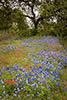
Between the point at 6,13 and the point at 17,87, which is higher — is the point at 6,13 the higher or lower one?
the higher one

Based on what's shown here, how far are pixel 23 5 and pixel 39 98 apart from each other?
1651cm

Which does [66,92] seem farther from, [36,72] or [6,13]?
[6,13]

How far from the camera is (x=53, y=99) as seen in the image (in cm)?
425

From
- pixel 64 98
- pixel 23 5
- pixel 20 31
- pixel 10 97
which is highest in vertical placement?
pixel 23 5

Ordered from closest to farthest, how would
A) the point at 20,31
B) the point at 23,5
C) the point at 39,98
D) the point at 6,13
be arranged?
the point at 39,98 < the point at 20,31 < the point at 6,13 < the point at 23,5

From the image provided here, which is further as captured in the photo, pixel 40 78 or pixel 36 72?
pixel 36 72

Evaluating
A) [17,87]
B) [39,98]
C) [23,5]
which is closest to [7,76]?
[17,87]

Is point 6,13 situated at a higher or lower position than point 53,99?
higher

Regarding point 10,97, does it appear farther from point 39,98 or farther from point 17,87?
point 39,98

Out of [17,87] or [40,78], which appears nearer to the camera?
[17,87]

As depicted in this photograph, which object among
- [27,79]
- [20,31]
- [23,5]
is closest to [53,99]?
[27,79]

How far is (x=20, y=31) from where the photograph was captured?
15117 millimetres

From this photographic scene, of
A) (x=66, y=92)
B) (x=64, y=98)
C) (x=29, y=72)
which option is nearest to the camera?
(x=64, y=98)

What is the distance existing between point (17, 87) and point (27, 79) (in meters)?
0.55
